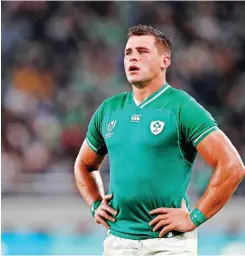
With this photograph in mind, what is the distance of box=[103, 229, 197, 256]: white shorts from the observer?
3391 millimetres

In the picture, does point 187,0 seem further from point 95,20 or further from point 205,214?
point 205,214

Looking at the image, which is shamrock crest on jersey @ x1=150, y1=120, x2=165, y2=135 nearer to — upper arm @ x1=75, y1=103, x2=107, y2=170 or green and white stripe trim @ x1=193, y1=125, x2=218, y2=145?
green and white stripe trim @ x1=193, y1=125, x2=218, y2=145

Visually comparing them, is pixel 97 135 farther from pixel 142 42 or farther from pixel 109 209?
pixel 142 42

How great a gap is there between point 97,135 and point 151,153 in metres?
0.49

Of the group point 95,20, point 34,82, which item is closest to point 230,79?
point 95,20

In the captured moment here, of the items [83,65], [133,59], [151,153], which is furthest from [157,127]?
[83,65]

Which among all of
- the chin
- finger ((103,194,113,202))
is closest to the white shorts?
finger ((103,194,113,202))

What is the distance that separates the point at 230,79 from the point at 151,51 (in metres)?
6.73

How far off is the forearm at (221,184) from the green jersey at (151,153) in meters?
0.17

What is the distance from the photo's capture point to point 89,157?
387 cm

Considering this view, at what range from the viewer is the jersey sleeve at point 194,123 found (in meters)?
3.30

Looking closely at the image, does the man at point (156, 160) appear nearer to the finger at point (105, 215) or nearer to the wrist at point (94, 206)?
the finger at point (105, 215)

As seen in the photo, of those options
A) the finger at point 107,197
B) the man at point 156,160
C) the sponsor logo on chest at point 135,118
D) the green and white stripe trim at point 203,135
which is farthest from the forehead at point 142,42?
the finger at point 107,197

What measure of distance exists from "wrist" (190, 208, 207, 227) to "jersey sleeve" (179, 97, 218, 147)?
0.33 m
